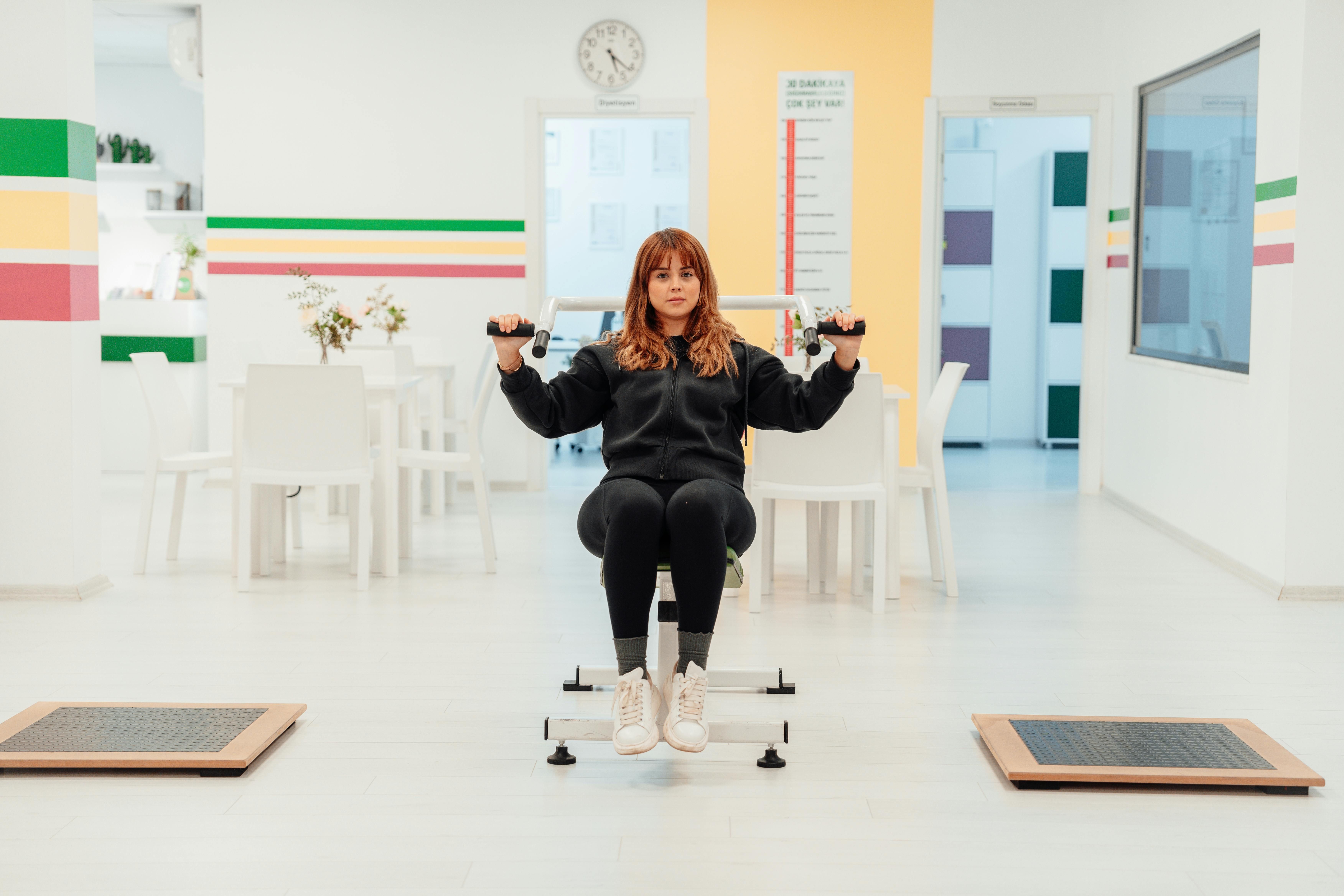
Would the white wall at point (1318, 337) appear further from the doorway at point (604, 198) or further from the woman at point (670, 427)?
the doorway at point (604, 198)

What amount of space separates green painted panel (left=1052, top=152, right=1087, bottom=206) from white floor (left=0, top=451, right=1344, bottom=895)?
4630 millimetres

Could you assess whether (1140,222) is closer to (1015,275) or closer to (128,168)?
(1015,275)

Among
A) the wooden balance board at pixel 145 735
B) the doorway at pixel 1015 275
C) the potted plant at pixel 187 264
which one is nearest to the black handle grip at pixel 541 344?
the wooden balance board at pixel 145 735

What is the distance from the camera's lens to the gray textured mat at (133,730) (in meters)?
3.02

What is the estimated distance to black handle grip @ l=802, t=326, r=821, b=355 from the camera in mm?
2986

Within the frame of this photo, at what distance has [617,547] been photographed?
2.92m

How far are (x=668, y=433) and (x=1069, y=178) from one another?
753 centimetres

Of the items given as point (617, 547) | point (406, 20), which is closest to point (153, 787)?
point (617, 547)

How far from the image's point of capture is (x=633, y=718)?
2.87 metres

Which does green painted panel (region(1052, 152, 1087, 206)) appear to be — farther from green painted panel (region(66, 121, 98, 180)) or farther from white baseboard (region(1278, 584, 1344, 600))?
green painted panel (region(66, 121, 98, 180))

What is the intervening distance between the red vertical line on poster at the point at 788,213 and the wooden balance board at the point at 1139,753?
4446mm

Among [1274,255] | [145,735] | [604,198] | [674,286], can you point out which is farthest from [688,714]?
[604,198]

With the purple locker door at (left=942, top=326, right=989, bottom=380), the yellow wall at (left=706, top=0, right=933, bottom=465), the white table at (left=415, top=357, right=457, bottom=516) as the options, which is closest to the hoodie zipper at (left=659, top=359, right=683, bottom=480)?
the white table at (left=415, top=357, right=457, bottom=516)

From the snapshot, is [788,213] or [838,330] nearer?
[838,330]
